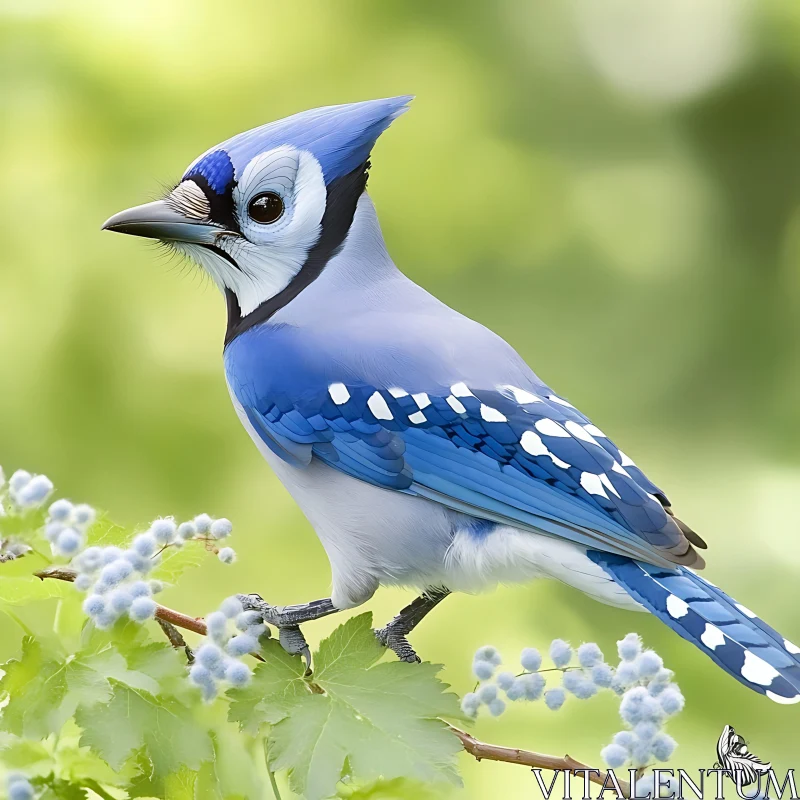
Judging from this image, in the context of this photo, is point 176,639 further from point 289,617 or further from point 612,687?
point 612,687

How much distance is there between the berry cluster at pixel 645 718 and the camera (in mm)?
613

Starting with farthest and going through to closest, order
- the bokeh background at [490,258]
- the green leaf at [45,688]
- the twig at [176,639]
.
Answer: the bokeh background at [490,258] < the twig at [176,639] < the green leaf at [45,688]

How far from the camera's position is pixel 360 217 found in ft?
2.98

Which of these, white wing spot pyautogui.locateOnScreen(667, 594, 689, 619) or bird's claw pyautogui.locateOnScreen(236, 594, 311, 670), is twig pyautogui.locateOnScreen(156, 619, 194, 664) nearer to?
bird's claw pyautogui.locateOnScreen(236, 594, 311, 670)

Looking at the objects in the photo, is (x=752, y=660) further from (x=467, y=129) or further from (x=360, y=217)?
(x=467, y=129)

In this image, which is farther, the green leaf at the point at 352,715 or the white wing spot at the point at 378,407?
the white wing spot at the point at 378,407

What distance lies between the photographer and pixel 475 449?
2.54 ft

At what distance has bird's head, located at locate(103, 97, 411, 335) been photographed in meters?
0.85

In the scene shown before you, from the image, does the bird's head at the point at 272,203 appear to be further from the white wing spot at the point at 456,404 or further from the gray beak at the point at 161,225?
the white wing spot at the point at 456,404

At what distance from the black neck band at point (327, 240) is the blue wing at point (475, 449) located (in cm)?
5

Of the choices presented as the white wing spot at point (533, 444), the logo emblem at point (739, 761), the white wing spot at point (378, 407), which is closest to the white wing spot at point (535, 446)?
the white wing spot at point (533, 444)

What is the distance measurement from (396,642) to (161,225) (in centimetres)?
40

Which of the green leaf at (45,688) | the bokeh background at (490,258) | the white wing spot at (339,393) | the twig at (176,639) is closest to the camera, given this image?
the green leaf at (45,688)

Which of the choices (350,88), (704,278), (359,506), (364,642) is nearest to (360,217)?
(359,506)
